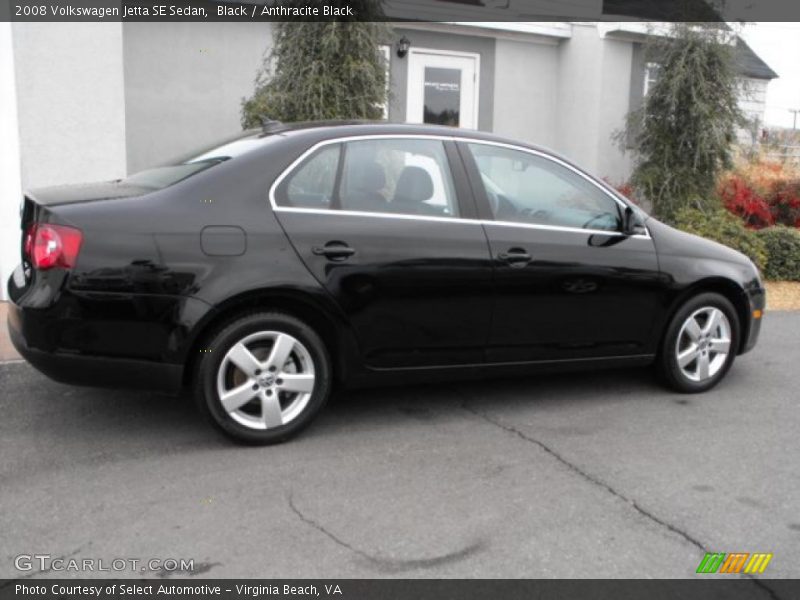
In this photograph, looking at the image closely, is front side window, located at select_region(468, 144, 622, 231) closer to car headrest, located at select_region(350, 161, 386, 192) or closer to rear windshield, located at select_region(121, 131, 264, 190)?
car headrest, located at select_region(350, 161, 386, 192)

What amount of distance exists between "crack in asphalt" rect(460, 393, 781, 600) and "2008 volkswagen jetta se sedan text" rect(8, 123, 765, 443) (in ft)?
1.20

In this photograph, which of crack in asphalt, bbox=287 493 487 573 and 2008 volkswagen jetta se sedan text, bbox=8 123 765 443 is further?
2008 volkswagen jetta se sedan text, bbox=8 123 765 443

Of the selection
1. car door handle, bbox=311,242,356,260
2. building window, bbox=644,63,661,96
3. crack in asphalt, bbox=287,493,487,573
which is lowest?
crack in asphalt, bbox=287,493,487,573

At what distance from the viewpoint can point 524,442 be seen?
4.36 metres

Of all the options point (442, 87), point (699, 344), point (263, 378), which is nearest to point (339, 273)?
point (263, 378)

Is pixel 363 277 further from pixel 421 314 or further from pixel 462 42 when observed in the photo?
pixel 462 42

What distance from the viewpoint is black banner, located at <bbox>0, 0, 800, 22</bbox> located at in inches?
279

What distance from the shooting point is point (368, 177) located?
433 cm

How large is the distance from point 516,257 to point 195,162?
1876 millimetres

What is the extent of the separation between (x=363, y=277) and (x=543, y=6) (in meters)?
9.42

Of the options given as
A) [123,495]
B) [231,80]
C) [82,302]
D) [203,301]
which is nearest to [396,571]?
[123,495]

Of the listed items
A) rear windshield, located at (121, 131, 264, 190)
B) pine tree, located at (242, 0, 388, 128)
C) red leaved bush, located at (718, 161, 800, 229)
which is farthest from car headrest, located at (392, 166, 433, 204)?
red leaved bush, located at (718, 161, 800, 229)

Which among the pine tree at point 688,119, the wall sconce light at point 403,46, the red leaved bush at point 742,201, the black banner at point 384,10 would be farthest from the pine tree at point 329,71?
the red leaved bush at point 742,201
